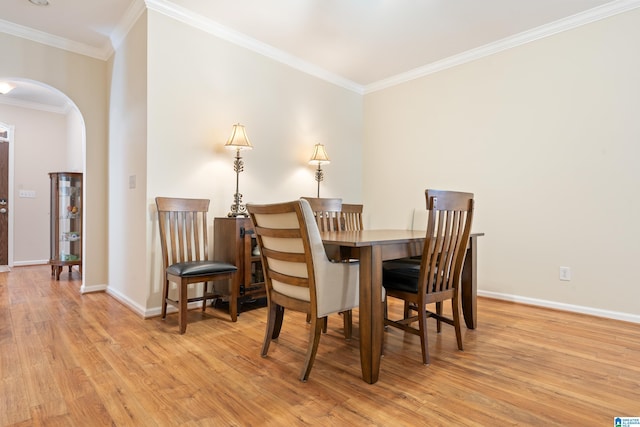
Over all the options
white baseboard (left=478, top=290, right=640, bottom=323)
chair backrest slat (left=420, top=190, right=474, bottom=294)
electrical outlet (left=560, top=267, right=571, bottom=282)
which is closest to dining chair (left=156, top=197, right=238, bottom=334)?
chair backrest slat (left=420, top=190, right=474, bottom=294)

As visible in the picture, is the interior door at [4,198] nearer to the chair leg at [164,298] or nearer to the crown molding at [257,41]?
the crown molding at [257,41]

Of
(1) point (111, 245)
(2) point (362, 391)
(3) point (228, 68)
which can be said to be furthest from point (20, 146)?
(2) point (362, 391)

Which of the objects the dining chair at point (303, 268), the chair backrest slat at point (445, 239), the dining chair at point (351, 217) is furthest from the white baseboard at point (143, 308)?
the chair backrest slat at point (445, 239)

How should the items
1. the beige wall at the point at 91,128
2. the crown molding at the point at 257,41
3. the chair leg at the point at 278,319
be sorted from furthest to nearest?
the beige wall at the point at 91,128
the crown molding at the point at 257,41
the chair leg at the point at 278,319

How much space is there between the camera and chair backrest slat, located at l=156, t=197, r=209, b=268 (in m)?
2.79

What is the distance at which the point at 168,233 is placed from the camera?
2.93m

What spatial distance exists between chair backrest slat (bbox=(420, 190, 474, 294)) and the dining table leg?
347 millimetres

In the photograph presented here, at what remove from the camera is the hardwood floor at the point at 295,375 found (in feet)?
4.81

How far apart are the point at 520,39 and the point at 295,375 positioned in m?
3.65

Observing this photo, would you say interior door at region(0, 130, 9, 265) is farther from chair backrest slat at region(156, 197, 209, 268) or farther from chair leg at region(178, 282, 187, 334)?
chair leg at region(178, 282, 187, 334)

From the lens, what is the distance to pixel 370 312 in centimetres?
176

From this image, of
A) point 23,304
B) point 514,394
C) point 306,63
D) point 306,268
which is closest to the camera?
point 514,394

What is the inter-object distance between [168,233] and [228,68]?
170cm

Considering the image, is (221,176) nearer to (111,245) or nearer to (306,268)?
(111,245)
